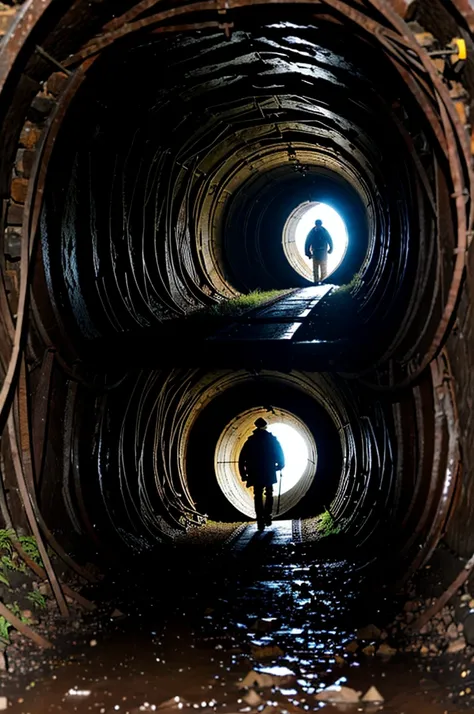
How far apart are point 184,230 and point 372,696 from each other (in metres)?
8.55

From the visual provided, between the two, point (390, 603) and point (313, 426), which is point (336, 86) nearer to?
point (390, 603)

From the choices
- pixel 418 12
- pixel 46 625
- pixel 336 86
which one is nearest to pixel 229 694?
pixel 46 625

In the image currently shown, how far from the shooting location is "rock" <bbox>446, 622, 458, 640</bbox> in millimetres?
4094

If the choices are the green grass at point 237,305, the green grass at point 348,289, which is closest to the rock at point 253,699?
the green grass at point 237,305

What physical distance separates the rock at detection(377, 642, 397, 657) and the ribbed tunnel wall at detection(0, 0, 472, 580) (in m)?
0.90

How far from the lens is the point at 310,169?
14.1 metres

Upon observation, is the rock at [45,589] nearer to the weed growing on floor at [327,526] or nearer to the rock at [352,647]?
the rock at [352,647]

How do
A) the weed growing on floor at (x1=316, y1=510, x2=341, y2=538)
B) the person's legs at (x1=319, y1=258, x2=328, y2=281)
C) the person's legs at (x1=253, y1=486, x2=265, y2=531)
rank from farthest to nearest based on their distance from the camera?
the person's legs at (x1=319, y1=258, x2=328, y2=281) → the person's legs at (x1=253, y1=486, x2=265, y2=531) → the weed growing on floor at (x1=316, y1=510, x2=341, y2=538)

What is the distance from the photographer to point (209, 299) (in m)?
12.0

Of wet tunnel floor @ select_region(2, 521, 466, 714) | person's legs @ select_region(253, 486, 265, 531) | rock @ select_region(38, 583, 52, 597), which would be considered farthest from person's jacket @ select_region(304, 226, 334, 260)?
rock @ select_region(38, 583, 52, 597)

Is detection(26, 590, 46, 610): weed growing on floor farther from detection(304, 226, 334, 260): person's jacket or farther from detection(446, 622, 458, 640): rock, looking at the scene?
detection(304, 226, 334, 260): person's jacket

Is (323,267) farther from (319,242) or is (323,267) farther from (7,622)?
(7,622)

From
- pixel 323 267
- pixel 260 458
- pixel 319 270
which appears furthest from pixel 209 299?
pixel 319 270

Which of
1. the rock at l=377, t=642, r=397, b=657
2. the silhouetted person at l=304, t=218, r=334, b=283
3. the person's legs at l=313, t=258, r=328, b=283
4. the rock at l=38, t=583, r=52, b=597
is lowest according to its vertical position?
the rock at l=377, t=642, r=397, b=657
